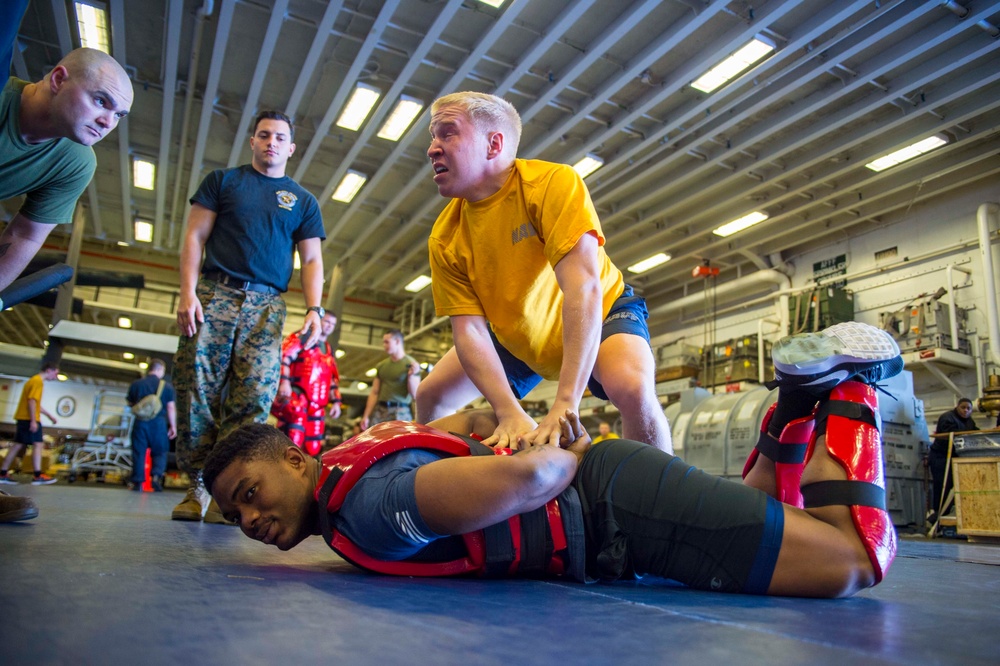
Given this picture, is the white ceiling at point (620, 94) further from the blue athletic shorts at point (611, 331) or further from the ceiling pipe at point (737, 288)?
the blue athletic shorts at point (611, 331)

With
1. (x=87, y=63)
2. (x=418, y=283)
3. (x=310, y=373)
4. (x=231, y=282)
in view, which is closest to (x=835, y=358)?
(x=87, y=63)

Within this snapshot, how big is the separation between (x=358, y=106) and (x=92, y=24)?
3376 mm

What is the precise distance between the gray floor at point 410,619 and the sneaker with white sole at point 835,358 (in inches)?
19.3

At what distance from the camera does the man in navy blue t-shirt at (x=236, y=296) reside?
296 centimetres

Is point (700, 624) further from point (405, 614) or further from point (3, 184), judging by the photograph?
point (3, 184)

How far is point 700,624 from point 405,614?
42cm

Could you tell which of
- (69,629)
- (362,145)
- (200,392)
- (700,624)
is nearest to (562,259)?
(700,624)

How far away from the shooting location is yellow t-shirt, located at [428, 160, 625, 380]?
198 cm

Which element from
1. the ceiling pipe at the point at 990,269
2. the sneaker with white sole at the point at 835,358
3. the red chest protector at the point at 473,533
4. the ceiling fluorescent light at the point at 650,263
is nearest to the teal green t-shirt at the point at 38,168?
the red chest protector at the point at 473,533

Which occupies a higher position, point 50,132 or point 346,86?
point 346,86

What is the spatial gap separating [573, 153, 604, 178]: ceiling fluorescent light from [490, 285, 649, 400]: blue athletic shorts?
832 cm

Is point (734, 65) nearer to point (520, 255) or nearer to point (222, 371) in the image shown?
point (520, 255)

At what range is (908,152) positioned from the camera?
32.4ft

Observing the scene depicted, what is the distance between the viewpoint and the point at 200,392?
295 centimetres
